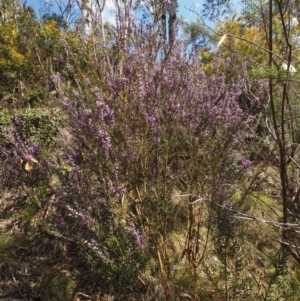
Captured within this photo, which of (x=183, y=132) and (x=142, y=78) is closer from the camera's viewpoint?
(x=142, y=78)

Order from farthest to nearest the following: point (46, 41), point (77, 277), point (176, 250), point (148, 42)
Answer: point (46, 41) → point (176, 250) → point (77, 277) → point (148, 42)

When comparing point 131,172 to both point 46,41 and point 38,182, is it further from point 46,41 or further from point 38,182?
point 46,41

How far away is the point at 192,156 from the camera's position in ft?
7.78

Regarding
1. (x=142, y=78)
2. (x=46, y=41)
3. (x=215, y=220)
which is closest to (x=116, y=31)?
(x=142, y=78)

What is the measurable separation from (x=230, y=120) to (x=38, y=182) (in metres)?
1.58

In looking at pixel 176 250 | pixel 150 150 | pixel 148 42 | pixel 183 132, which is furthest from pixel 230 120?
pixel 176 250

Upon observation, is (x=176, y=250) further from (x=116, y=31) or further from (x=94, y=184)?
(x=116, y=31)

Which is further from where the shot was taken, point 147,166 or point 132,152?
point 147,166

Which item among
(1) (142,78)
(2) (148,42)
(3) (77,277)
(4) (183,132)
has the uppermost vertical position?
(2) (148,42)

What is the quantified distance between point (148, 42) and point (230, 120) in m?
0.89

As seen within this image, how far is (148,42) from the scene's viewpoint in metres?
2.13

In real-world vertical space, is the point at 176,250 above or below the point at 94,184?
below

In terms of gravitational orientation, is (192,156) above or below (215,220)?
above

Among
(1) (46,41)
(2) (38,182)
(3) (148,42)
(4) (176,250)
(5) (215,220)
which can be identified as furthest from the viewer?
(1) (46,41)
